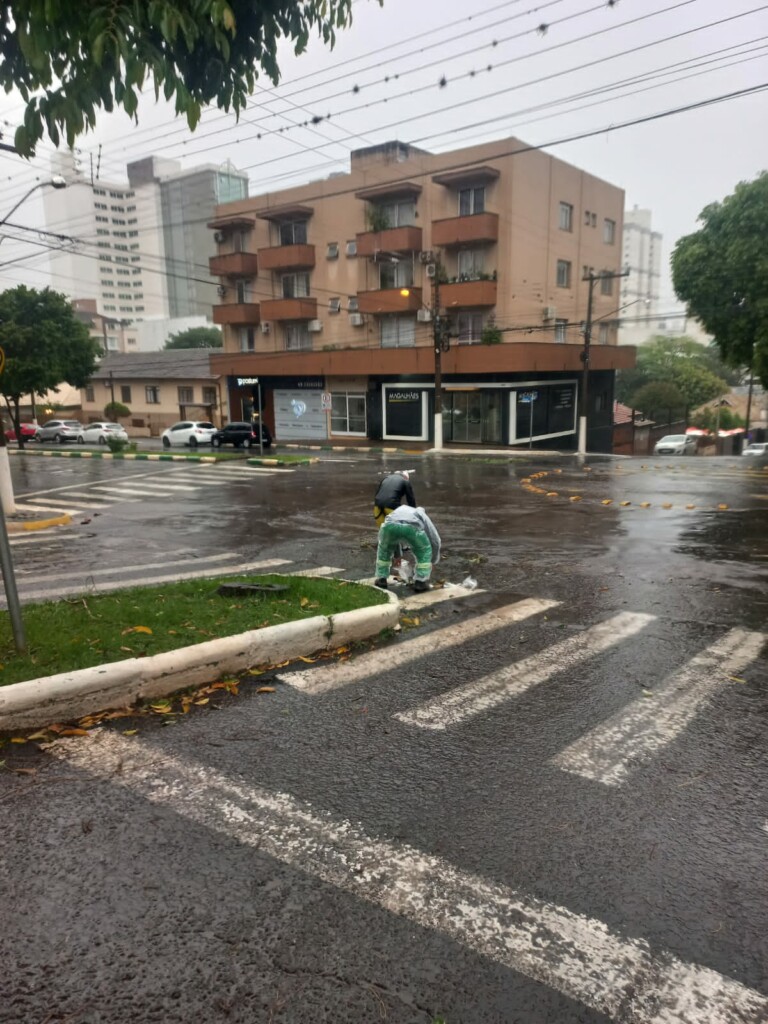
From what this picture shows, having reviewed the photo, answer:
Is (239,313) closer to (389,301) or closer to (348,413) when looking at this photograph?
(348,413)

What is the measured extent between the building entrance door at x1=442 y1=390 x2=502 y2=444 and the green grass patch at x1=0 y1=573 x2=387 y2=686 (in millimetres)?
29586

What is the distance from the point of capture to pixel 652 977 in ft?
8.21

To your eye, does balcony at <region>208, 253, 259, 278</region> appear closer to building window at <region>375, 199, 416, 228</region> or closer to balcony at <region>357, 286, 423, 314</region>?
balcony at <region>357, 286, 423, 314</region>

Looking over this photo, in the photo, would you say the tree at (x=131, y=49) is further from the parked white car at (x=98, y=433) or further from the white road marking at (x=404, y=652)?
the parked white car at (x=98, y=433)

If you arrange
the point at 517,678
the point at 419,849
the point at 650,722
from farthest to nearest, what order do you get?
1. the point at 517,678
2. the point at 650,722
3. the point at 419,849

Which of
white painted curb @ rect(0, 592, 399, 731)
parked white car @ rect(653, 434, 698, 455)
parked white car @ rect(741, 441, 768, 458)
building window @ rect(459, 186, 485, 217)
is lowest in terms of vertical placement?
parked white car @ rect(741, 441, 768, 458)

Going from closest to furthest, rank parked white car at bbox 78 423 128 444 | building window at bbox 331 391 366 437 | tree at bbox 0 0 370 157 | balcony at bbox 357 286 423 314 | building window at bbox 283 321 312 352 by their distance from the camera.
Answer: tree at bbox 0 0 370 157, balcony at bbox 357 286 423 314, building window at bbox 331 391 366 437, building window at bbox 283 321 312 352, parked white car at bbox 78 423 128 444

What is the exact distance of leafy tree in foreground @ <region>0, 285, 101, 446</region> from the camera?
38406 millimetres

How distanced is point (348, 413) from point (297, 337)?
6.36 m

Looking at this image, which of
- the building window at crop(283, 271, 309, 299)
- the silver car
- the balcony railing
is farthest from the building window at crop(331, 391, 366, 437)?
the silver car

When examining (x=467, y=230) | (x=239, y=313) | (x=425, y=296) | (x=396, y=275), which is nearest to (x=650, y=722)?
(x=467, y=230)

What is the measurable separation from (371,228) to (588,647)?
1442 inches

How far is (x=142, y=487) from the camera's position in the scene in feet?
68.6

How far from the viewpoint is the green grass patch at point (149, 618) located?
16.4 ft
